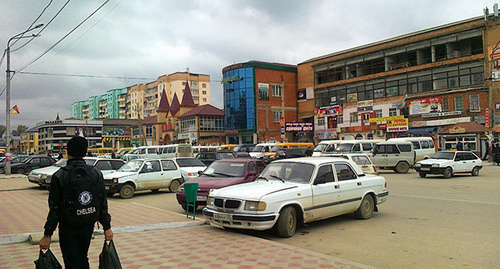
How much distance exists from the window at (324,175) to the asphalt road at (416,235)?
107 centimetres

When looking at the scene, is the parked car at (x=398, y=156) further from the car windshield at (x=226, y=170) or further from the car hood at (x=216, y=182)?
the car hood at (x=216, y=182)

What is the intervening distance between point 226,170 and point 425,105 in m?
40.5

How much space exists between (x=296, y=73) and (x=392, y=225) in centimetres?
5905

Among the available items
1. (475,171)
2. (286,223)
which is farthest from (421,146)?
(286,223)

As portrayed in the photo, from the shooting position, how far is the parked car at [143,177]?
48.4 ft

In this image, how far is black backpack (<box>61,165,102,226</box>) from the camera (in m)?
3.85

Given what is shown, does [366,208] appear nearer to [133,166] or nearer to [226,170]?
[226,170]

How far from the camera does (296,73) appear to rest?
66.6 metres

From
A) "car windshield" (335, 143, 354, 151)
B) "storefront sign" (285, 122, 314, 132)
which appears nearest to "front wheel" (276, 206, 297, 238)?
"car windshield" (335, 143, 354, 151)

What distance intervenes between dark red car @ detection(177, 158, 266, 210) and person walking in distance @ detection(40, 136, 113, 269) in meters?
6.65

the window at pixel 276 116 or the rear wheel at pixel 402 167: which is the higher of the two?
the window at pixel 276 116

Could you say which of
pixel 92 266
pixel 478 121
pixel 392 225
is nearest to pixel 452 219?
pixel 392 225

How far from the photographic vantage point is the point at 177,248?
6742mm

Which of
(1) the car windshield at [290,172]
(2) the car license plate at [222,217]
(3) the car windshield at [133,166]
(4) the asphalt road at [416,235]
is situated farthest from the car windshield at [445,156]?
(2) the car license plate at [222,217]
